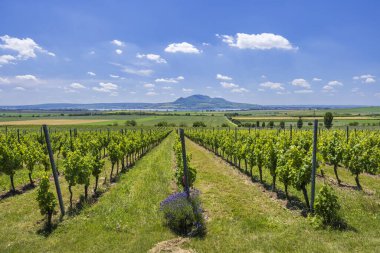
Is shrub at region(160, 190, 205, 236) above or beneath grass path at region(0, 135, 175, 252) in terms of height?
above

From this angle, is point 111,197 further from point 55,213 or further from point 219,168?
point 219,168

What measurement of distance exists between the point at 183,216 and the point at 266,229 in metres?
2.99

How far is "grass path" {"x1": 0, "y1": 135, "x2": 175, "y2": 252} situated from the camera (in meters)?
8.55

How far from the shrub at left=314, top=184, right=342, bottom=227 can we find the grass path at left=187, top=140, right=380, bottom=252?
0.54 m

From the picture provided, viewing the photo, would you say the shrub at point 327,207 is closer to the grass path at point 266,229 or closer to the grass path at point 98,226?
the grass path at point 266,229

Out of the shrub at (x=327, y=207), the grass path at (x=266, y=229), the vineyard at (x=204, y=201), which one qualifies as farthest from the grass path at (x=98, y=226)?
the shrub at (x=327, y=207)

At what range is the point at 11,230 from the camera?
384 inches

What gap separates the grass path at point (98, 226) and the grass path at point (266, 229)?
6.42 ft

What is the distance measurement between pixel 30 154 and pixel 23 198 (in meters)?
2.61

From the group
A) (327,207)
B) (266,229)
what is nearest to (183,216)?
(266,229)

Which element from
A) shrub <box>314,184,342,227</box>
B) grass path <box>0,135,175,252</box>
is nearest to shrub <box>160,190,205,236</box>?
grass path <box>0,135,175,252</box>

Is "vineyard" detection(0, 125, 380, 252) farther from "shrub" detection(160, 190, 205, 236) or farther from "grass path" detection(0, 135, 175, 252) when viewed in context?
"shrub" detection(160, 190, 205, 236)

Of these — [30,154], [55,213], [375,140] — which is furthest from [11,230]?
[375,140]

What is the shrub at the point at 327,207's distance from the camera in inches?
364
